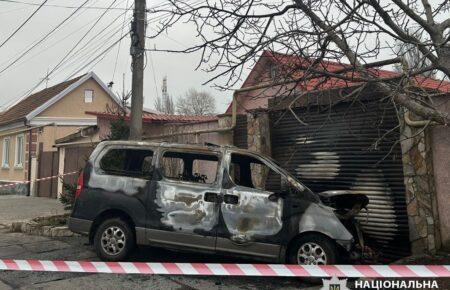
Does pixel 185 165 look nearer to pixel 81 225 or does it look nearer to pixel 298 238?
pixel 81 225

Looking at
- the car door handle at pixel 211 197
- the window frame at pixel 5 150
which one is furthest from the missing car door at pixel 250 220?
the window frame at pixel 5 150

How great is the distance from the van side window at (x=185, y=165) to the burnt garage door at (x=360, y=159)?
1.37m

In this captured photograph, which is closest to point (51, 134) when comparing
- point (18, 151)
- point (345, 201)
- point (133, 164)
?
point (18, 151)

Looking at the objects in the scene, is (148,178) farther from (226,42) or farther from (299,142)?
(299,142)

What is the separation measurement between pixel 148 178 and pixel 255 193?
1.64 m

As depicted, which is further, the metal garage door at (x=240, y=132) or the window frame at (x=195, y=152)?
the metal garage door at (x=240, y=132)

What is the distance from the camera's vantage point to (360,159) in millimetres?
8375

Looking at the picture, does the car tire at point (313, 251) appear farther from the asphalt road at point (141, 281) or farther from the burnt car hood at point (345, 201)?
the burnt car hood at point (345, 201)

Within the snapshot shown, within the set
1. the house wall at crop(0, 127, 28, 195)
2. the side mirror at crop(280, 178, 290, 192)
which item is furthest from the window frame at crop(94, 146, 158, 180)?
the house wall at crop(0, 127, 28, 195)

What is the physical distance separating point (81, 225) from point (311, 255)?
3.46 meters

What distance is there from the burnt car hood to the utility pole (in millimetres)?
4660

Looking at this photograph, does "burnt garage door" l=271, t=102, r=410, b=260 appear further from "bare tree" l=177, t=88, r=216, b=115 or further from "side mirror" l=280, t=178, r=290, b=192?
"bare tree" l=177, t=88, r=216, b=115

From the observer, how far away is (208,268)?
496 centimetres

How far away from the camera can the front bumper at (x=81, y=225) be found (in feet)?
22.6
